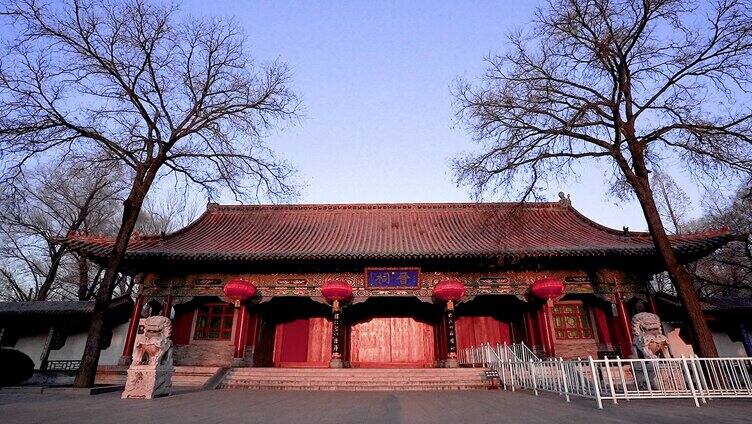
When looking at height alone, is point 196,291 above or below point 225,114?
below

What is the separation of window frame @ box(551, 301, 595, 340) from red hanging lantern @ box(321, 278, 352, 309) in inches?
246

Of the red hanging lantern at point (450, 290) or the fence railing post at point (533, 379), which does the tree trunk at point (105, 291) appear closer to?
the red hanging lantern at point (450, 290)

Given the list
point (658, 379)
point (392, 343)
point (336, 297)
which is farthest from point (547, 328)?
point (336, 297)

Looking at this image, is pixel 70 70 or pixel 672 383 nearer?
pixel 672 383

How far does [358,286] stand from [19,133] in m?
8.70

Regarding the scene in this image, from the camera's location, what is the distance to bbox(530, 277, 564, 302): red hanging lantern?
997 centimetres

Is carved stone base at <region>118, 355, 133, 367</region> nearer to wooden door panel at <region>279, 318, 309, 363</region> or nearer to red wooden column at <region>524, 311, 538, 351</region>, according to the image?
wooden door panel at <region>279, 318, 309, 363</region>

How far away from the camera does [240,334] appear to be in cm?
1082

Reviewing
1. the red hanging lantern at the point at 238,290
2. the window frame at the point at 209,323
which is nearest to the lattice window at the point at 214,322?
the window frame at the point at 209,323

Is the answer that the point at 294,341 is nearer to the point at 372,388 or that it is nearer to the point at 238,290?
the point at 238,290

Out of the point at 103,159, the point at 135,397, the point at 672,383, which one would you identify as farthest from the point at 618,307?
the point at 103,159

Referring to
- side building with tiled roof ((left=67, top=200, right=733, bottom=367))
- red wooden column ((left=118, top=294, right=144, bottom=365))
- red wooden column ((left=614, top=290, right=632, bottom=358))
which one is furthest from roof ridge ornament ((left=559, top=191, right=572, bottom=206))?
red wooden column ((left=118, top=294, right=144, bottom=365))

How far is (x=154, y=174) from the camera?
812cm

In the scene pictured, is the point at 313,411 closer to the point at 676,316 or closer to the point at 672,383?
the point at 672,383
